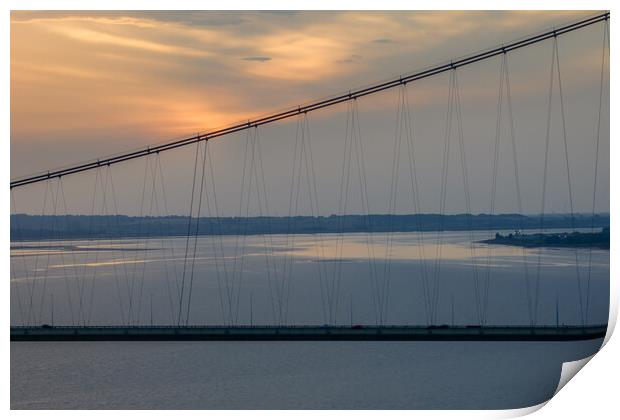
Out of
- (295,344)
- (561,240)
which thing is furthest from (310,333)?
(561,240)

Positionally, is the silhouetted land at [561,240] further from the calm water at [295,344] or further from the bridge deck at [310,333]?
the bridge deck at [310,333]

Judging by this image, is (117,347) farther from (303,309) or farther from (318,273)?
(318,273)

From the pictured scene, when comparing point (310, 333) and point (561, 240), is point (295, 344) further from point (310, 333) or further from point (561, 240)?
point (561, 240)

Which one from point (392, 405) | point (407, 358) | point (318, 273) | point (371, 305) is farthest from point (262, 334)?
point (318, 273)

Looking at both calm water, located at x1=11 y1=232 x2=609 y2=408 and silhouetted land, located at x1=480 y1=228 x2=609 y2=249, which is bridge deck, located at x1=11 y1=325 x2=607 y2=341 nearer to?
calm water, located at x1=11 y1=232 x2=609 y2=408

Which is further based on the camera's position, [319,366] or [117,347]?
[117,347]

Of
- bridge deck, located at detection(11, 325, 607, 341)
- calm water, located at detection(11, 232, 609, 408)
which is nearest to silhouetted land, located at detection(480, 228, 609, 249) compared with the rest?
calm water, located at detection(11, 232, 609, 408)
